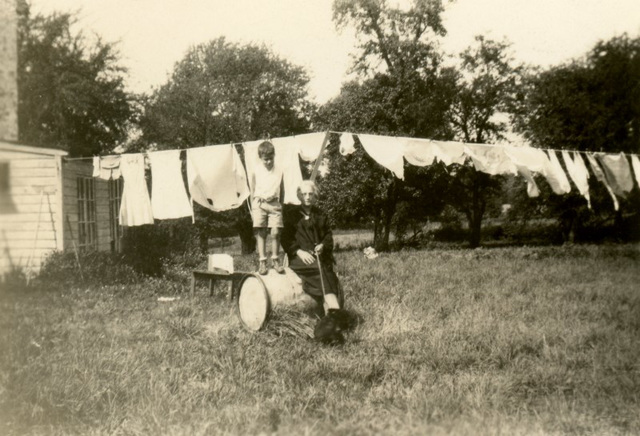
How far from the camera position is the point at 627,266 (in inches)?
474

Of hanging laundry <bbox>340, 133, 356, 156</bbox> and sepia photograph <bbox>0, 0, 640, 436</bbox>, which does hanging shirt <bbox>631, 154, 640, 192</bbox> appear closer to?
sepia photograph <bbox>0, 0, 640, 436</bbox>

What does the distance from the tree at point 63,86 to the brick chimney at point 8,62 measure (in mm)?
13267

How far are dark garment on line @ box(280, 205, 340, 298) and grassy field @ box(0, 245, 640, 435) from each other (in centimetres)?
67

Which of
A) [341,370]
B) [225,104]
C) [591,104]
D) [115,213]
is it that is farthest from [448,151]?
[225,104]

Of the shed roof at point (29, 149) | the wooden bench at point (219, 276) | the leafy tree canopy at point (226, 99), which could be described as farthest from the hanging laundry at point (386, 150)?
the leafy tree canopy at point (226, 99)

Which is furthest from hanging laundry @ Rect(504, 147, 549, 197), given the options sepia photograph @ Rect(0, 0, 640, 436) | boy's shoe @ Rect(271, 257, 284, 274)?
boy's shoe @ Rect(271, 257, 284, 274)

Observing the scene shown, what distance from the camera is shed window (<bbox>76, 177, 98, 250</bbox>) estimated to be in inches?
508

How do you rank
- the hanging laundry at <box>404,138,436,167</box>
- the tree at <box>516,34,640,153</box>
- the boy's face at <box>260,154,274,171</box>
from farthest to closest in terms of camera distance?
1. the tree at <box>516,34,640,153</box>
2. the hanging laundry at <box>404,138,436,167</box>
3. the boy's face at <box>260,154,274,171</box>

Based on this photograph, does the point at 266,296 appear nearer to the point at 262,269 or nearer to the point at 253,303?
the point at 253,303

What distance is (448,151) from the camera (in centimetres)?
995

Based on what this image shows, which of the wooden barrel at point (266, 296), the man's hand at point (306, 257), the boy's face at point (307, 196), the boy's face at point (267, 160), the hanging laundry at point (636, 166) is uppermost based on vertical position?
the hanging laundry at point (636, 166)

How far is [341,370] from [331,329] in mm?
874

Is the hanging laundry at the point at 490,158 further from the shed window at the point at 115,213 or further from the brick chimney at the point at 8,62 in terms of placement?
the shed window at the point at 115,213

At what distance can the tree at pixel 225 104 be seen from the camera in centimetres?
2620
